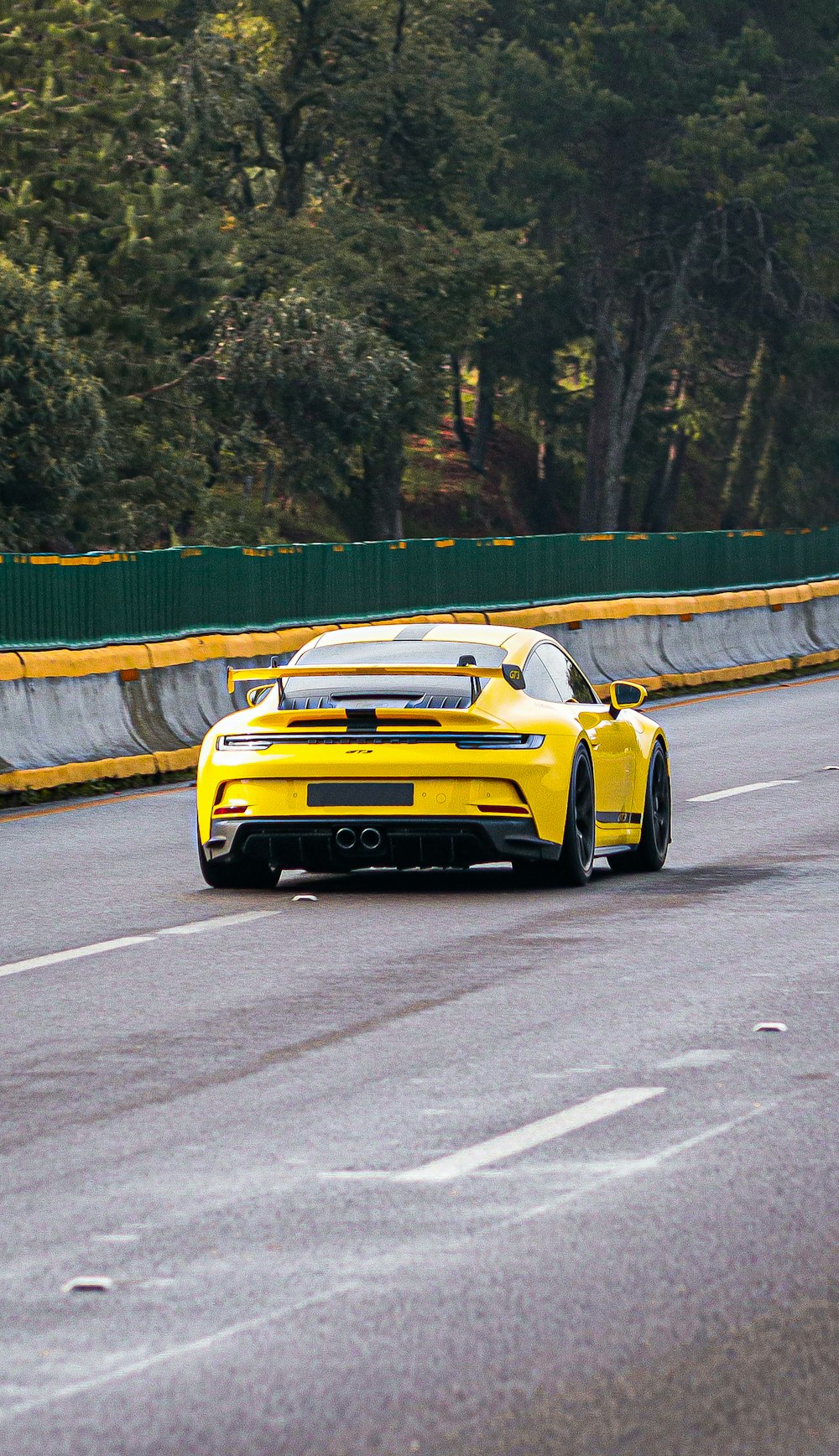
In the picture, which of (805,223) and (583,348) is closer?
(805,223)

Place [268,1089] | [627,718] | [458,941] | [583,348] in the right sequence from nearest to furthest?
[268,1089] < [458,941] < [627,718] < [583,348]

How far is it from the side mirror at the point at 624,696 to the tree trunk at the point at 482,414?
187 feet

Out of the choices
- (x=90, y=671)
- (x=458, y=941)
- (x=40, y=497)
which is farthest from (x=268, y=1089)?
(x=40, y=497)

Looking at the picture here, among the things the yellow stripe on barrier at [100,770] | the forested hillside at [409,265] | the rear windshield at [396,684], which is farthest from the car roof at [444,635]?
the forested hillside at [409,265]

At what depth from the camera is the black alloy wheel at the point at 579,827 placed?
1250 centimetres

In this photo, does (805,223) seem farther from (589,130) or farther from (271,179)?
(271,179)

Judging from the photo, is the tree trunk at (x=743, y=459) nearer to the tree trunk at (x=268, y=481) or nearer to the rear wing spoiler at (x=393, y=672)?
the tree trunk at (x=268, y=481)

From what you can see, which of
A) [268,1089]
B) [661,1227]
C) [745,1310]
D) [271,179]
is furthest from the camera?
[271,179]

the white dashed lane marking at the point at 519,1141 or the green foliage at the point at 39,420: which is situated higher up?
the green foliage at the point at 39,420

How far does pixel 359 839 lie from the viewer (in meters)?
12.2

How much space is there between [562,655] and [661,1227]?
8.08 metres

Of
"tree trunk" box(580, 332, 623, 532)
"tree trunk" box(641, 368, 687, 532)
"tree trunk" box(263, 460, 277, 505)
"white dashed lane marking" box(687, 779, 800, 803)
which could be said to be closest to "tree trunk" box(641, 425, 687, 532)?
"tree trunk" box(641, 368, 687, 532)

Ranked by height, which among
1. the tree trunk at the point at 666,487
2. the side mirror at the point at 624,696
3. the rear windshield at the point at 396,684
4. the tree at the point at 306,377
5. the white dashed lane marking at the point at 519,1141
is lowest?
the tree trunk at the point at 666,487

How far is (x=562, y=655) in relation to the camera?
548 inches
